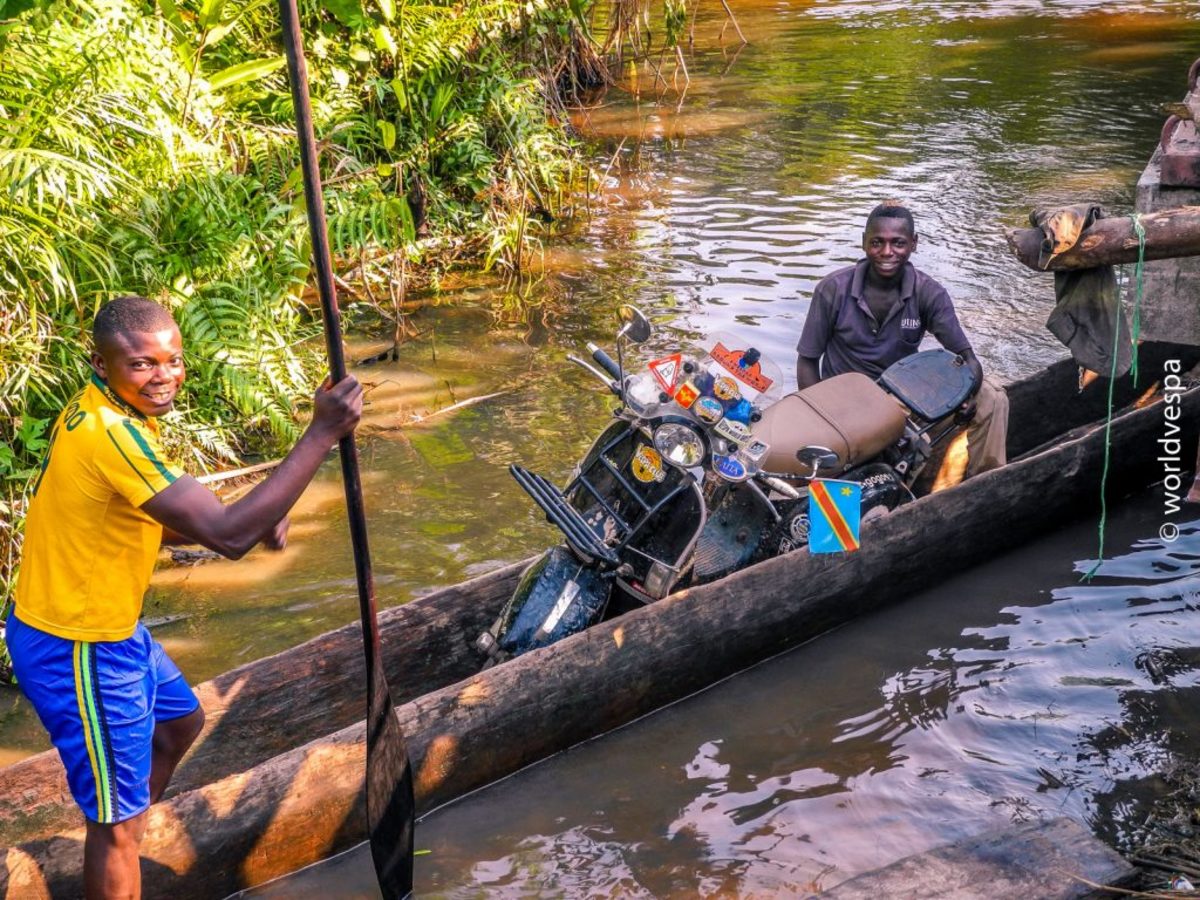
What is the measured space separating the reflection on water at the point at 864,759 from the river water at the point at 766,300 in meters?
0.02

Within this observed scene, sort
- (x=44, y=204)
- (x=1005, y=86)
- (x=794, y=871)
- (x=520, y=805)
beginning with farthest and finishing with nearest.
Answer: (x=1005, y=86) < (x=44, y=204) < (x=520, y=805) < (x=794, y=871)

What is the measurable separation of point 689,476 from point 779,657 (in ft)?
3.29

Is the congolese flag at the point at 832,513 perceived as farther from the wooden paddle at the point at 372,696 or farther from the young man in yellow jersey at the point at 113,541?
the young man in yellow jersey at the point at 113,541

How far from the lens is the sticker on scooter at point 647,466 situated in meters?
4.52

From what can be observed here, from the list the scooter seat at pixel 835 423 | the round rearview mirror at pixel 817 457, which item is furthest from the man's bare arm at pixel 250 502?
the scooter seat at pixel 835 423

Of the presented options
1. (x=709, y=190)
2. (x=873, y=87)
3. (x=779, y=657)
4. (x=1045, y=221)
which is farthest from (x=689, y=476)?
(x=873, y=87)

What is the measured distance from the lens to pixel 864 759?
4.52 meters

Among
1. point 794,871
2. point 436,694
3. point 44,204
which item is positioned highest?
point 44,204

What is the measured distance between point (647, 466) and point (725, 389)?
0.39m

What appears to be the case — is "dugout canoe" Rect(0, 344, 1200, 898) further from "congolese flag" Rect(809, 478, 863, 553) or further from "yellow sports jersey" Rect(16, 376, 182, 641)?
"yellow sports jersey" Rect(16, 376, 182, 641)

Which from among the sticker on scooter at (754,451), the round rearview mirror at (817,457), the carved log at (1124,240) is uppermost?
the carved log at (1124,240)

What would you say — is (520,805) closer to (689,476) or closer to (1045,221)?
(689,476)

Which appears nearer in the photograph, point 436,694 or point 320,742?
point 320,742

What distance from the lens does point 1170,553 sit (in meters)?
5.80
